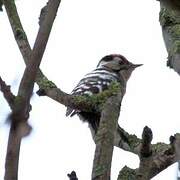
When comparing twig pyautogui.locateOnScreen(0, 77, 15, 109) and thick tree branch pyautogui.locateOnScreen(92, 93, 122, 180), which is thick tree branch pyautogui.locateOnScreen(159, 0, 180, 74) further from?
twig pyautogui.locateOnScreen(0, 77, 15, 109)

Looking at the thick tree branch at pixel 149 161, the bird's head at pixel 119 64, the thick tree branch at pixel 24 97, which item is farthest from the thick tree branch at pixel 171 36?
the bird's head at pixel 119 64

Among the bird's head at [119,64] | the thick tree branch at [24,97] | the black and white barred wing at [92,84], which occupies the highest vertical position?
the bird's head at [119,64]

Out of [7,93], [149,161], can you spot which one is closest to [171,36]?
[149,161]

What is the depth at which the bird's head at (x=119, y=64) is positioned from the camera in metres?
6.08

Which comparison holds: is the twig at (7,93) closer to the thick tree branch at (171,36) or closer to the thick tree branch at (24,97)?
the thick tree branch at (24,97)

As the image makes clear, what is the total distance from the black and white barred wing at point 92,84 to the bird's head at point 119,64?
822 mm

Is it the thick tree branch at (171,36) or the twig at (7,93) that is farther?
the thick tree branch at (171,36)

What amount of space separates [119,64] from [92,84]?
2048 mm

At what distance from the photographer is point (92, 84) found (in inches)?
170

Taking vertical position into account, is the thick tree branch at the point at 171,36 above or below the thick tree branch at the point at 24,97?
above

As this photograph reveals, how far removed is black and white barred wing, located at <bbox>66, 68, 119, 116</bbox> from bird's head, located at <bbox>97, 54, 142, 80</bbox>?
82 cm

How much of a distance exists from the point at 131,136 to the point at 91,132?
1026 mm

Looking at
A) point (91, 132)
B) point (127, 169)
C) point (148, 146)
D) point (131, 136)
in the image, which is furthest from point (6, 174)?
point (91, 132)

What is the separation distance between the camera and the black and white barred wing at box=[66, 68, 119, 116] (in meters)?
3.73
